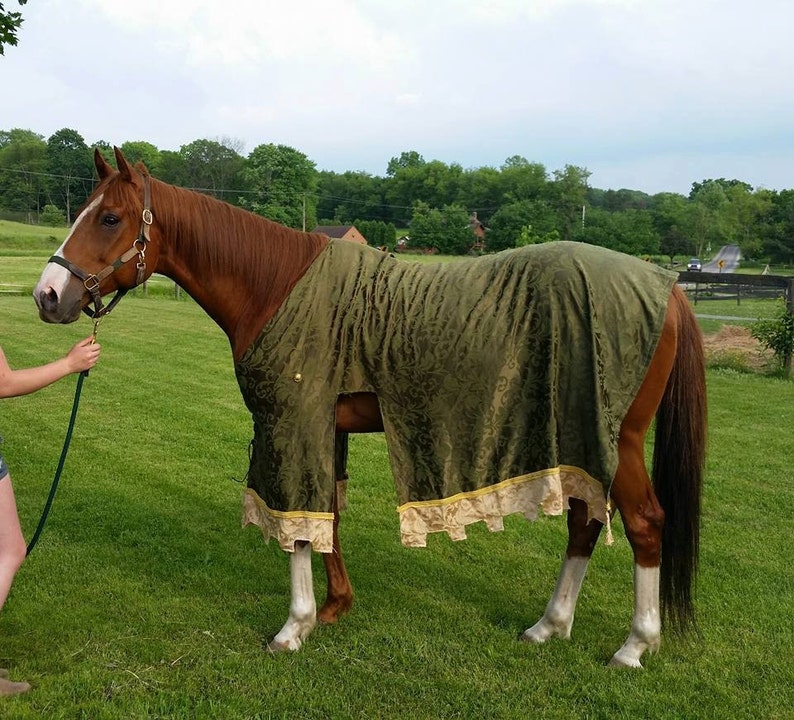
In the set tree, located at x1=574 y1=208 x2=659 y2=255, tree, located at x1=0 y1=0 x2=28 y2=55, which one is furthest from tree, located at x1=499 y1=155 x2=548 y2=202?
tree, located at x1=0 y1=0 x2=28 y2=55

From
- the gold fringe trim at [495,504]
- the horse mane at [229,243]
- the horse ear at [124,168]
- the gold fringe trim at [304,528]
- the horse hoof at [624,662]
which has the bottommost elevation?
the horse hoof at [624,662]

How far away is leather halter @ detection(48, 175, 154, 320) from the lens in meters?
2.76

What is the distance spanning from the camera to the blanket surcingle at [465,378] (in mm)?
2777

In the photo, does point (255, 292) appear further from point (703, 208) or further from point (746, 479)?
point (703, 208)

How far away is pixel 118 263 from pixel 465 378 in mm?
1623

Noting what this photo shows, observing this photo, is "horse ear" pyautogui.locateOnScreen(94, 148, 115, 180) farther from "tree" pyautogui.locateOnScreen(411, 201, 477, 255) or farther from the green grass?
"tree" pyautogui.locateOnScreen(411, 201, 477, 255)

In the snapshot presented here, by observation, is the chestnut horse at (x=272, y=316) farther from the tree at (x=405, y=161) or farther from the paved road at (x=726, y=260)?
the tree at (x=405, y=161)

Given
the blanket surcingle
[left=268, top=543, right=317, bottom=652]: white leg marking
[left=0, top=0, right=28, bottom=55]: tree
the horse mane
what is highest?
[left=0, top=0, right=28, bottom=55]: tree

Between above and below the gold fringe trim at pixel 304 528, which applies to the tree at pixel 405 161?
above

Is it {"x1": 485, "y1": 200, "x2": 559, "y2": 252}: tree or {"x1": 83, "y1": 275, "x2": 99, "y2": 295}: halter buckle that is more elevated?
{"x1": 485, "y1": 200, "x2": 559, "y2": 252}: tree

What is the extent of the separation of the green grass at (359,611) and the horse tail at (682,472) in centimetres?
28

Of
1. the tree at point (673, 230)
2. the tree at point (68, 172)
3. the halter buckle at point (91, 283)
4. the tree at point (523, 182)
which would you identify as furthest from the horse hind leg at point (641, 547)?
the tree at point (523, 182)

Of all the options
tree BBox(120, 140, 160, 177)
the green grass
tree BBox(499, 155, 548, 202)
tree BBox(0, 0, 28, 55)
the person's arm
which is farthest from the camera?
tree BBox(499, 155, 548, 202)

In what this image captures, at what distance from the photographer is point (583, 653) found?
3027mm
